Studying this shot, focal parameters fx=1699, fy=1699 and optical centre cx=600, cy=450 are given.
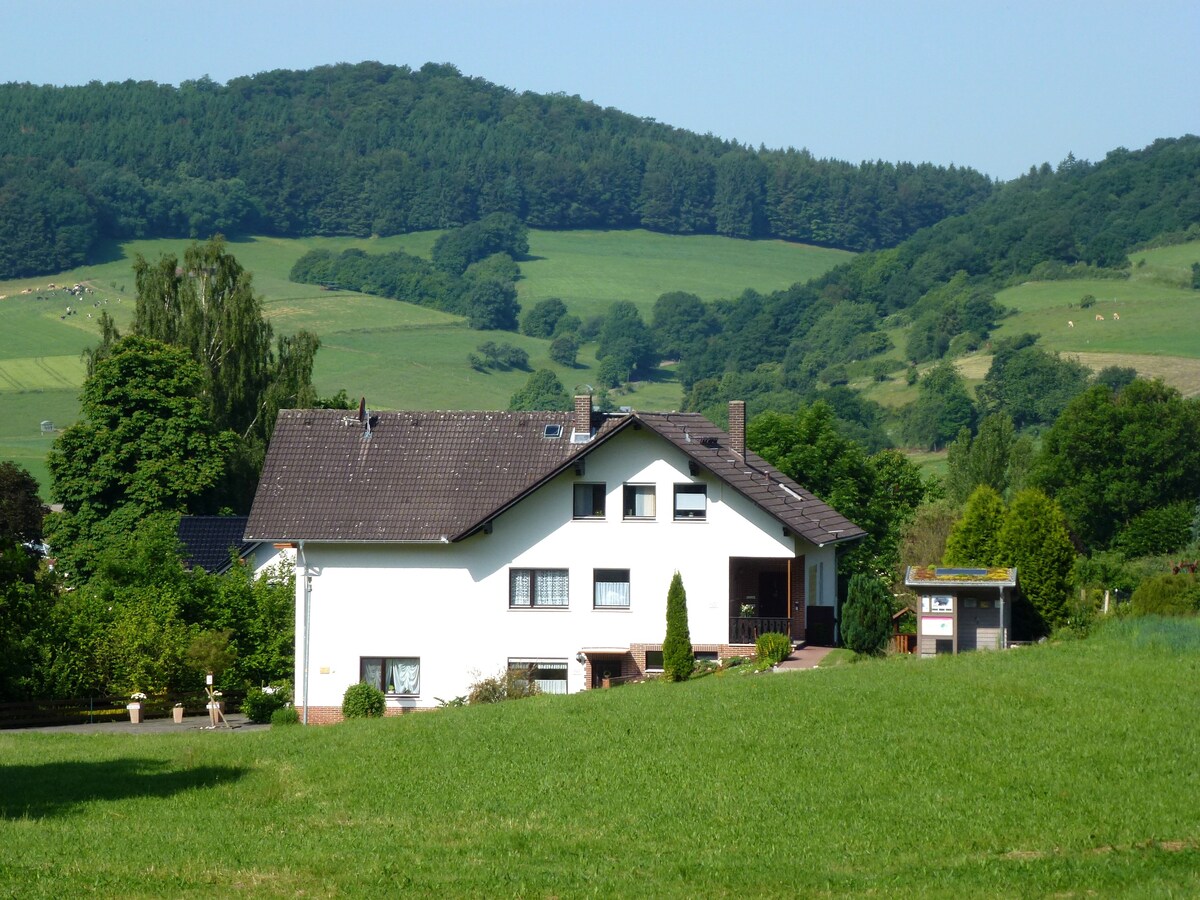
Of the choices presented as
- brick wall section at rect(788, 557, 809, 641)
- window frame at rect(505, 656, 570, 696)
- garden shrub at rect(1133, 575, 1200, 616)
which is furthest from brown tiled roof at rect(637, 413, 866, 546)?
garden shrub at rect(1133, 575, 1200, 616)

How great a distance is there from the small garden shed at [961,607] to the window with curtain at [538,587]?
8897 millimetres

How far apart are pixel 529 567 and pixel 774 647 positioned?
7323 mm

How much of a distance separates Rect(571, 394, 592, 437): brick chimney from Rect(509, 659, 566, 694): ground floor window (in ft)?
21.2

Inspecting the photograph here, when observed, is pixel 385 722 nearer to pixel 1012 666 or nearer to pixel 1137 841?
pixel 1012 666

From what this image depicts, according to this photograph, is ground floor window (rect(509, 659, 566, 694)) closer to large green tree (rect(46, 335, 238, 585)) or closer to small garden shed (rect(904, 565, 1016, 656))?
small garden shed (rect(904, 565, 1016, 656))

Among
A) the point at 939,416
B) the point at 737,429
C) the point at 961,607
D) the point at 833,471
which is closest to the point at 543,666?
the point at 737,429

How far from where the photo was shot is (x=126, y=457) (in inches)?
2291

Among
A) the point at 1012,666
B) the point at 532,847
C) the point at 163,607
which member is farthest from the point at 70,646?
the point at 532,847

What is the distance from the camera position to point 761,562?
45250 millimetres

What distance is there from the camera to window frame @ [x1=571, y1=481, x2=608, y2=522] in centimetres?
4378

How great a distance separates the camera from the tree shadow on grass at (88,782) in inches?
950

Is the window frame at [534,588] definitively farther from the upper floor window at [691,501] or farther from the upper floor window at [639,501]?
the upper floor window at [691,501]

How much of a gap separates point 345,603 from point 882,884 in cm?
2932

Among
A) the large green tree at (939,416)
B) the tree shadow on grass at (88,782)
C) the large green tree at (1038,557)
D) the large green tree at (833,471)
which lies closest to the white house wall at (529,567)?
the large green tree at (1038,557)
